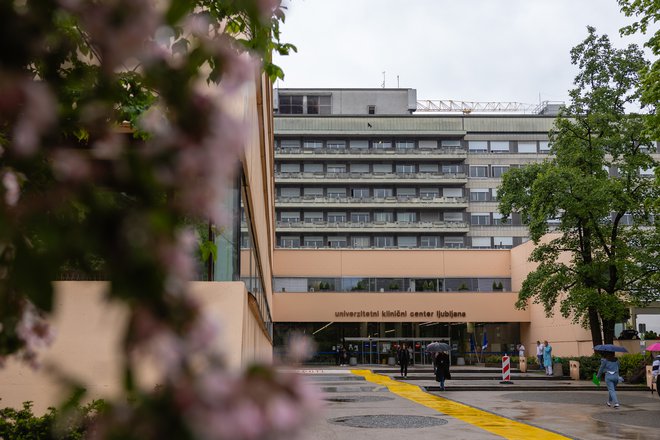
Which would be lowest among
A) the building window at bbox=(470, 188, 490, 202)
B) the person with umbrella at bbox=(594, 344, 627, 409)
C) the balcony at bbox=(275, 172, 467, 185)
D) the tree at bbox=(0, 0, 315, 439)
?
the person with umbrella at bbox=(594, 344, 627, 409)

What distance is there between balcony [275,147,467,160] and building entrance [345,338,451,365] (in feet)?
81.8

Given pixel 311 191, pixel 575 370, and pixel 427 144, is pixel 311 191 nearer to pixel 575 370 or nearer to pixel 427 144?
pixel 427 144

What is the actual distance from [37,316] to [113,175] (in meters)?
0.97

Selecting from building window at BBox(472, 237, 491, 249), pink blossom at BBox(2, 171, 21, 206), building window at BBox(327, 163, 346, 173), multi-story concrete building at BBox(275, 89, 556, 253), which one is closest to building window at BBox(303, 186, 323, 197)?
multi-story concrete building at BBox(275, 89, 556, 253)

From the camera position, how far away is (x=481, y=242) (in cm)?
7606

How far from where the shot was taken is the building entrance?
5688 cm

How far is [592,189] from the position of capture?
3388 cm

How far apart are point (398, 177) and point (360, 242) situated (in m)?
8.09

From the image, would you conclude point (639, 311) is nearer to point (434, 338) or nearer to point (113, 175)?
point (434, 338)

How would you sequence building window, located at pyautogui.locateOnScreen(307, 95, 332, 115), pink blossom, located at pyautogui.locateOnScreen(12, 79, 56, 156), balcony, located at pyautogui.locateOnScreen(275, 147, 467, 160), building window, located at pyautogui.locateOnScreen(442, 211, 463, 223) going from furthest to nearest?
1. building window, located at pyautogui.locateOnScreen(307, 95, 332, 115)
2. building window, located at pyautogui.locateOnScreen(442, 211, 463, 223)
3. balcony, located at pyautogui.locateOnScreen(275, 147, 467, 160)
4. pink blossom, located at pyautogui.locateOnScreen(12, 79, 56, 156)

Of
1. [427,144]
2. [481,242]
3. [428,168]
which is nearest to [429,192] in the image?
[428,168]

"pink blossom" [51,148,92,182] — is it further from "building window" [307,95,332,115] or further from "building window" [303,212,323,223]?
"building window" [307,95,332,115]

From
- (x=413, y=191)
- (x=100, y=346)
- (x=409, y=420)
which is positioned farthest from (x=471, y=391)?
(x=413, y=191)

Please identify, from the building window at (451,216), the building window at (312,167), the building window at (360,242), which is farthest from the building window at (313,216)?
the building window at (451,216)
